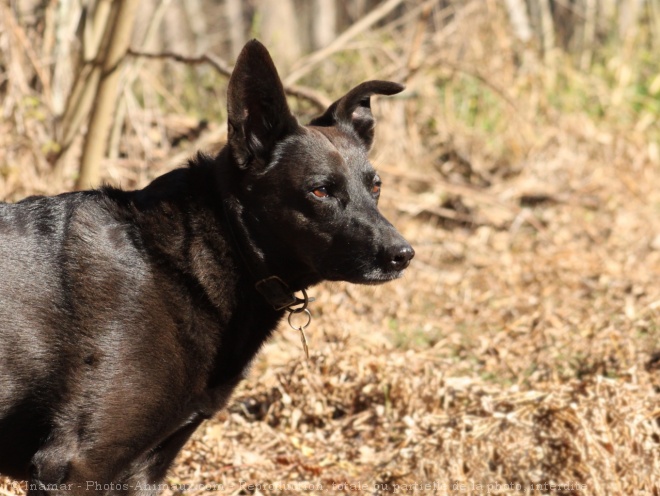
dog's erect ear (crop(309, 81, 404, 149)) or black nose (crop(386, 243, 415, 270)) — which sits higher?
dog's erect ear (crop(309, 81, 404, 149))

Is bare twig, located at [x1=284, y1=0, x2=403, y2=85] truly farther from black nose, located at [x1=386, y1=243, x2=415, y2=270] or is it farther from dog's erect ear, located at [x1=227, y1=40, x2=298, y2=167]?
black nose, located at [x1=386, y1=243, x2=415, y2=270]

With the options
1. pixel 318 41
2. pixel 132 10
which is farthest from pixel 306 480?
pixel 318 41

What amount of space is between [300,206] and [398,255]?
1.59ft

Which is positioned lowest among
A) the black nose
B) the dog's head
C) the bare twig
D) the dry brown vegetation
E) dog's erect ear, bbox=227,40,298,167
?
the dry brown vegetation

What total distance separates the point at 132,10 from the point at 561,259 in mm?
4540

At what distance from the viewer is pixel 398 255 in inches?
143

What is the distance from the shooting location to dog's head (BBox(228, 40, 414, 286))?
3656 millimetres

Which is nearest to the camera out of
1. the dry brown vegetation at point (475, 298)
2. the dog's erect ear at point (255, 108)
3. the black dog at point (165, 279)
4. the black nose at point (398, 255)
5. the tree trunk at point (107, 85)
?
the black dog at point (165, 279)

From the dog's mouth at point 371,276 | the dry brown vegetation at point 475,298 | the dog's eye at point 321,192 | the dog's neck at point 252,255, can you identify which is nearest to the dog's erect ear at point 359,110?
the dog's eye at point 321,192

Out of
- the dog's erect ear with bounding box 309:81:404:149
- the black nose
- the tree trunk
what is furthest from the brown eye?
the tree trunk

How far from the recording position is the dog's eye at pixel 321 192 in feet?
12.1

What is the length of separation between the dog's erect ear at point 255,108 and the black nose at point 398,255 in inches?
27.8

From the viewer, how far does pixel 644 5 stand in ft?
42.9

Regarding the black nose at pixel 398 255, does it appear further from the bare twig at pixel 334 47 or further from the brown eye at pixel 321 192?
the bare twig at pixel 334 47
